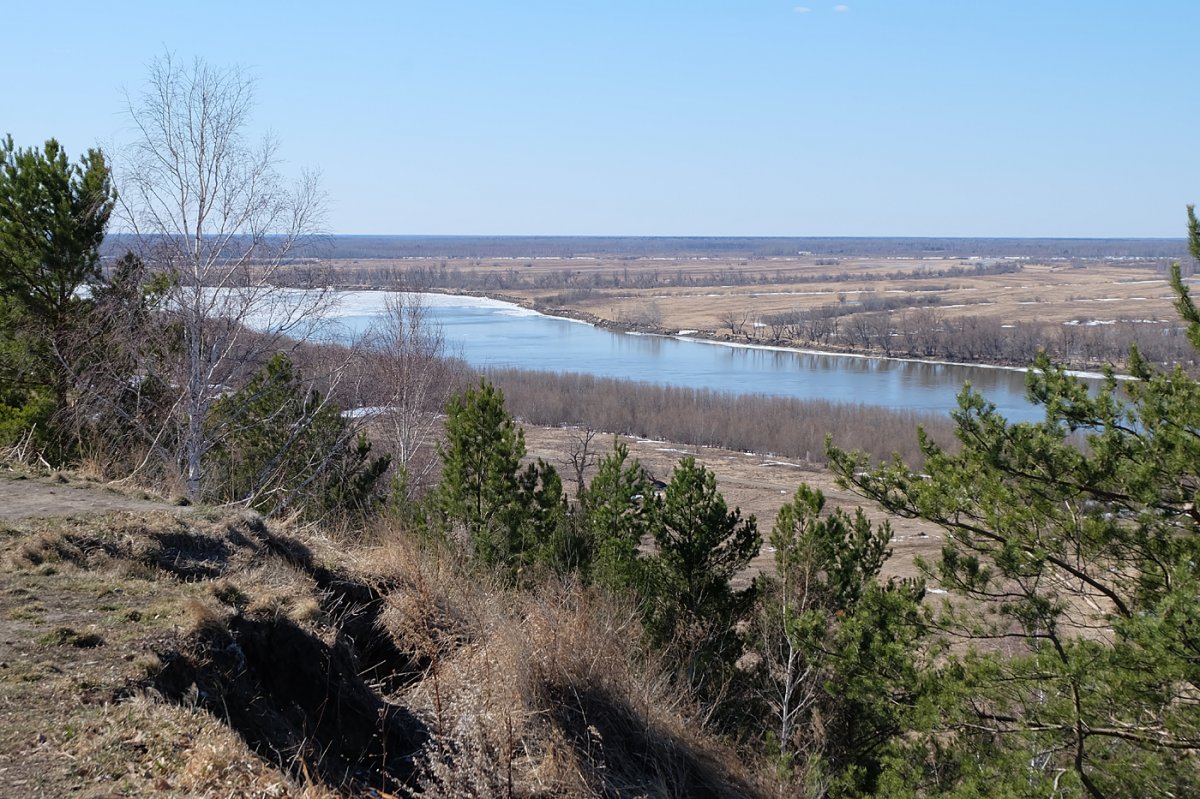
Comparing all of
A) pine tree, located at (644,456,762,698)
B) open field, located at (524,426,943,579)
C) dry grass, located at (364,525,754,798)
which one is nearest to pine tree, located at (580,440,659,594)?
pine tree, located at (644,456,762,698)

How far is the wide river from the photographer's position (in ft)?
170

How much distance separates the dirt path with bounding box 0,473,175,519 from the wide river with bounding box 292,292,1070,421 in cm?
3725

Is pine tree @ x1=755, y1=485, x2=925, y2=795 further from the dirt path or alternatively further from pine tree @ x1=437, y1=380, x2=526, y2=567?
the dirt path

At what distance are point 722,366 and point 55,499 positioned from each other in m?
58.6

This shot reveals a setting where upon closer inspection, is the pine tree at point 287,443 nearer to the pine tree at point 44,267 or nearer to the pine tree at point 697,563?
the pine tree at point 44,267

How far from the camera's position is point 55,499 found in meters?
6.94

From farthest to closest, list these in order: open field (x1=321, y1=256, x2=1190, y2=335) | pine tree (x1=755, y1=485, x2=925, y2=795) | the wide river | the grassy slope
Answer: open field (x1=321, y1=256, x2=1190, y2=335), the wide river, pine tree (x1=755, y1=485, x2=925, y2=795), the grassy slope

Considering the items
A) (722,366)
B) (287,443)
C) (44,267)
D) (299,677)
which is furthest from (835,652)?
(722,366)

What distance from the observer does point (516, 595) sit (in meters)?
6.39

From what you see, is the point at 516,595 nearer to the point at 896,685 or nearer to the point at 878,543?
the point at 896,685

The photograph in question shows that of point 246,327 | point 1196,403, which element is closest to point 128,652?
point 1196,403

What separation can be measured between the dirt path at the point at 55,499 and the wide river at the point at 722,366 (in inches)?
1467

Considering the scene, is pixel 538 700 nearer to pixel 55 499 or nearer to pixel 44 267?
pixel 55 499

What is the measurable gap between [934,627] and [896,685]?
549mm
